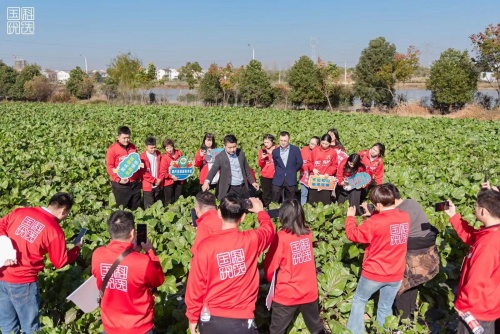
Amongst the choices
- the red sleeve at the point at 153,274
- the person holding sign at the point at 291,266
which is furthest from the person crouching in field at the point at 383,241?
the red sleeve at the point at 153,274

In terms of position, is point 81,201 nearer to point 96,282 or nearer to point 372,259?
point 96,282

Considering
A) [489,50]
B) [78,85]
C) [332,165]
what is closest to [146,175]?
[332,165]

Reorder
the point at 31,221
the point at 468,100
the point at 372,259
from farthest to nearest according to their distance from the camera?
the point at 468,100, the point at 372,259, the point at 31,221

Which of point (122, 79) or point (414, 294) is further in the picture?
point (122, 79)

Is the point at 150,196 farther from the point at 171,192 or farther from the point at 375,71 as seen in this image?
the point at 375,71

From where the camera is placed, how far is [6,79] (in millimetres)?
55750

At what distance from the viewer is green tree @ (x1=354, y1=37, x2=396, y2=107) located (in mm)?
40000

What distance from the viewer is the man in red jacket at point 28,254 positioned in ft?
11.0

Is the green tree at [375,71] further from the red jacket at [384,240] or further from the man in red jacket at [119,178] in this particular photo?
the red jacket at [384,240]

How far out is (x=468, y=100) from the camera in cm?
3497

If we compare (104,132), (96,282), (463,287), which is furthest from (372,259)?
(104,132)

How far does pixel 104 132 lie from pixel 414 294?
1584 cm

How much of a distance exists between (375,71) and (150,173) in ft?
122

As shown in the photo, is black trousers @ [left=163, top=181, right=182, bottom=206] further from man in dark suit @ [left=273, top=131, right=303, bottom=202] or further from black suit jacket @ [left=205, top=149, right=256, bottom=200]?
man in dark suit @ [left=273, top=131, right=303, bottom=202]
